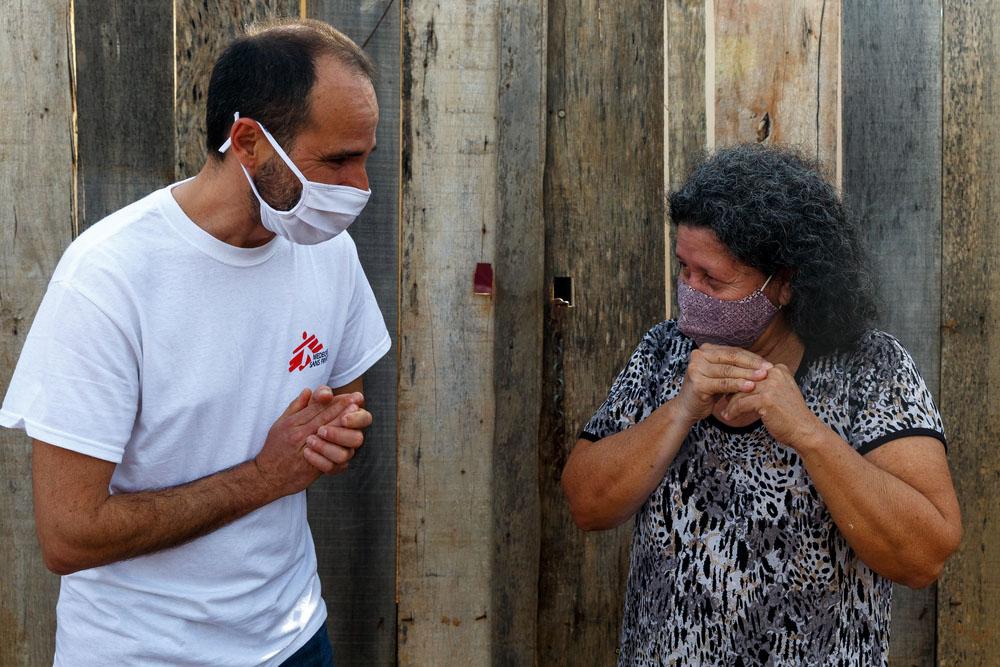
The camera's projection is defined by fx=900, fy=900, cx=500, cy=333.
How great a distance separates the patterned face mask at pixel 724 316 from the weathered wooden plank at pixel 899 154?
101 cm

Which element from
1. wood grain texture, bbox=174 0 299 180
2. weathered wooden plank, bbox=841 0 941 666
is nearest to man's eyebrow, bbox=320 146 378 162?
wood grain texture, bbox=174 0 299 180

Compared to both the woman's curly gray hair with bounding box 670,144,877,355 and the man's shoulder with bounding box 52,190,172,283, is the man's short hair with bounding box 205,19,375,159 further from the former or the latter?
the woman's curly gray hair with bounding box 670,144,877,355

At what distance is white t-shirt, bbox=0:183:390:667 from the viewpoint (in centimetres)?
185

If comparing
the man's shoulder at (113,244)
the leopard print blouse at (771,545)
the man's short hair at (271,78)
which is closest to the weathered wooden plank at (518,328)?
the leopard print blouse at (771,545)

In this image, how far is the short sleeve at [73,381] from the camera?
183 cm

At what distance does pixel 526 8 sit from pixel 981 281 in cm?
181

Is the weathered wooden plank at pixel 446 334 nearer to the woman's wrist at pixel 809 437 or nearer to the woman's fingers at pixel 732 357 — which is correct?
the woman's fingers at pixel 732 357

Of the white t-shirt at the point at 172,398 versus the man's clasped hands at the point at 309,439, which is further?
the man's clasped hands at the point at 309,439

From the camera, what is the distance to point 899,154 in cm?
307

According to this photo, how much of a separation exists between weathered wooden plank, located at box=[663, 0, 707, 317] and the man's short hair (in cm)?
126

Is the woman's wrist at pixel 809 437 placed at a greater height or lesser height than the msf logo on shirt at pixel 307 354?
lesser

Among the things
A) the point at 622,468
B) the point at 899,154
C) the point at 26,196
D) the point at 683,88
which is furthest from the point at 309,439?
the point at 899,154

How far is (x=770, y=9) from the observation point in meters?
3.00

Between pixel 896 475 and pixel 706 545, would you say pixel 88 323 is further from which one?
pixel 896 475
